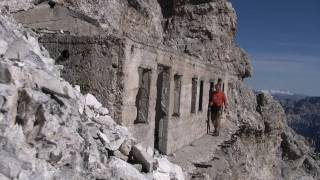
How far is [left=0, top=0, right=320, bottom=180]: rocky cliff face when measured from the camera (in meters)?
6.09

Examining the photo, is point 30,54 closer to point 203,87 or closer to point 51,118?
point 51,118

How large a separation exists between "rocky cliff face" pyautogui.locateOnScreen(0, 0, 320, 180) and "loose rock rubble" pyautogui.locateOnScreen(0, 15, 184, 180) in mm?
13

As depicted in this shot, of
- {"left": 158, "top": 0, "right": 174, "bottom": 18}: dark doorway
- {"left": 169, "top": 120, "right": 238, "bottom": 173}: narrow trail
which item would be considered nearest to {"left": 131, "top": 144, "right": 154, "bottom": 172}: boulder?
{"left": 169, "top": 120, "right": 238, "bottom": 173}: narrow trail

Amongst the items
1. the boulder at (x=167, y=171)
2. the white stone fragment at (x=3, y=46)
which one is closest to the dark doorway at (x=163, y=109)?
the boulder at (x=167, y=171)

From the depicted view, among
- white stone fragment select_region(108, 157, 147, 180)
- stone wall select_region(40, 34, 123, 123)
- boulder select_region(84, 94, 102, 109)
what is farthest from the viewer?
stone wall select_region(40, 34, 123, 123)

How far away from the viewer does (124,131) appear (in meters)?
8.95

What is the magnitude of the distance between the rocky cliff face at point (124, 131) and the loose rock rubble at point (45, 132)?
0.5 inches

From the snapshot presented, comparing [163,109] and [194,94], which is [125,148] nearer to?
[163,109]

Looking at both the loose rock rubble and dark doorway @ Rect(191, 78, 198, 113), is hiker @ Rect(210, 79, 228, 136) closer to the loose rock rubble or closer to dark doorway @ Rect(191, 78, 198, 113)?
dark doorway @ Rect(191, 78, 198, 113)

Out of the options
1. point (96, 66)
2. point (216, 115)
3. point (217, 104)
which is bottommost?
point (216, 115)

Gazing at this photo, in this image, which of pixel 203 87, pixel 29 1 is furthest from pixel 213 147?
pixel 29 1

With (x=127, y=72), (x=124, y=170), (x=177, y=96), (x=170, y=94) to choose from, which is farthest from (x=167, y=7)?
(x=124, y=170)

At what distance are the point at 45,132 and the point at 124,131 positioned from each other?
2.87 metres

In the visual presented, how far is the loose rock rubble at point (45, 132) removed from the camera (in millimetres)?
5773
